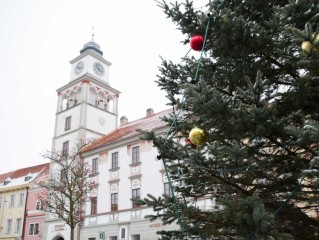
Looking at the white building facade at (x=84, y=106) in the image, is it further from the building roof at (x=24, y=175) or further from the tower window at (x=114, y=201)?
the building roof at (x=24, y=175)

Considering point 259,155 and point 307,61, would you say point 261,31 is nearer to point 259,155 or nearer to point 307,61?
point 307,61

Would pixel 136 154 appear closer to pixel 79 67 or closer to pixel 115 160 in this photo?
pixel 115 160

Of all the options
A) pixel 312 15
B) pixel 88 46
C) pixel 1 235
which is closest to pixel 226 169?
pixel 312 15

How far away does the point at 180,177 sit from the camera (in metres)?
4.84

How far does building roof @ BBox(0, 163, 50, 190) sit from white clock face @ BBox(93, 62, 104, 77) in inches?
536

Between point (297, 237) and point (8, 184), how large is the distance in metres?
42.0

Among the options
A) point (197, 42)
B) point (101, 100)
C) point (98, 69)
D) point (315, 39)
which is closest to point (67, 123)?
point (101, 100)

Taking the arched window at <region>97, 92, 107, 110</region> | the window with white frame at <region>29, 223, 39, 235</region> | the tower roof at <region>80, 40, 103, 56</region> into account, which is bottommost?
the window with white frame at <region>29, 223, 39, 235</region>

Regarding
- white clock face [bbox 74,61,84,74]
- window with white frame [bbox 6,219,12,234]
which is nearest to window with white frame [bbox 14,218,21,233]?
window with white frame [bbox 6,219,12,234]

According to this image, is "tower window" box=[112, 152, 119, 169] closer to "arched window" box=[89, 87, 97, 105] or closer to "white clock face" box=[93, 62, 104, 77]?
"arched window" box=[89, 87, 97, 105]

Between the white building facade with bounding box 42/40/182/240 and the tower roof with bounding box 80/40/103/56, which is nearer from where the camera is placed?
the white building facade with bounding box 42/40/182/240

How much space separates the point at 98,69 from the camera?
117 feet

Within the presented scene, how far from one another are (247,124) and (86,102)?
97.5 ft

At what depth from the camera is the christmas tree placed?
11.3 feet
